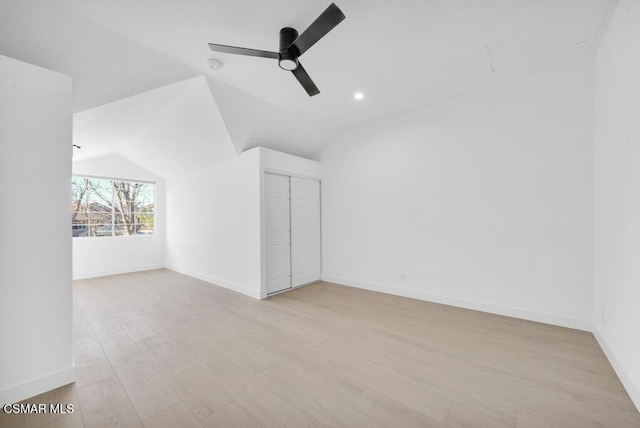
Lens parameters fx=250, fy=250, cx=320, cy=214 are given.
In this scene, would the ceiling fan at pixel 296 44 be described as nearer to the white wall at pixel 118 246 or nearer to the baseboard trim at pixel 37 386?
the baseboard trim at pixel 37 386

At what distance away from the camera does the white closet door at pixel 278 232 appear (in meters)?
4.13

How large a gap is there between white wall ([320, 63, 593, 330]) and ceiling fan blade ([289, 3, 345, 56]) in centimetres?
241

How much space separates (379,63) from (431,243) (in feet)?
8.09

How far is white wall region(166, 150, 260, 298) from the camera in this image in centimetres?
407

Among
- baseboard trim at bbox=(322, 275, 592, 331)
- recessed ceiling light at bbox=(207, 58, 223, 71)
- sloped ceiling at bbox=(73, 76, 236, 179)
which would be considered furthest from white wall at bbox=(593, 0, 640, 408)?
sloped ceiling at bbox=(73, 76, 236, 179)

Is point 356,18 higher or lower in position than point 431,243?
higher

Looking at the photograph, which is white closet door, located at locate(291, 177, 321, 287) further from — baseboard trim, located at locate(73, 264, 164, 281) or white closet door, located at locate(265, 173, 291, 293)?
baseboard trim, located at locate(73, 264, 164, 281)

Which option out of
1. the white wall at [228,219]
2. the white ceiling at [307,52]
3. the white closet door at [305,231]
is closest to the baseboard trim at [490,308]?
the white closet door at [305,231]

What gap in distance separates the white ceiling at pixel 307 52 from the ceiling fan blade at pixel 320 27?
0.85 feet

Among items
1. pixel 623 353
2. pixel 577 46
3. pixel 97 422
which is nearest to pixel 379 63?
pixel 577 46

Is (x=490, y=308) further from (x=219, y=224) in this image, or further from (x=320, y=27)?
(x=219, y=224)

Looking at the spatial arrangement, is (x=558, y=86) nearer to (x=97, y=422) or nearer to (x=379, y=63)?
(x=379, y=63)

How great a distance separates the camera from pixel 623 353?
1.87 metres

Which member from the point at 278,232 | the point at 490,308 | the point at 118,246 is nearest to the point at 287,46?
the point at 278,232
